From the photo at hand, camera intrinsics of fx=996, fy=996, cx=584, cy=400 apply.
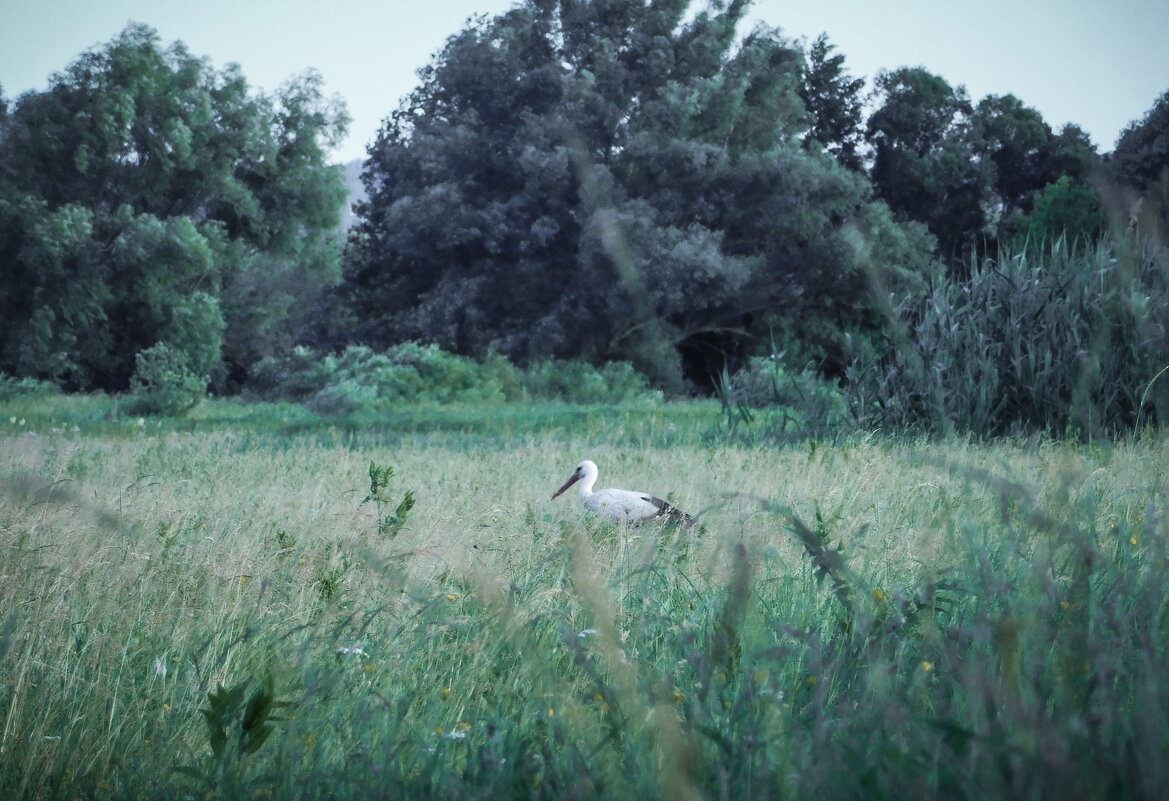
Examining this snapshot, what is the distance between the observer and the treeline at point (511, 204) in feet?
81.9

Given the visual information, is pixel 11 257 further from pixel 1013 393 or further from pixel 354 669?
pixel 354 669

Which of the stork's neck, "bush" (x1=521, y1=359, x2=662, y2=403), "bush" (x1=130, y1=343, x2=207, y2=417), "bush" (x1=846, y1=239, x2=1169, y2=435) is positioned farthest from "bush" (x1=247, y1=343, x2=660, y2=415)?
the stork's neck

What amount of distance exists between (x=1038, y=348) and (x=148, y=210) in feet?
89.4

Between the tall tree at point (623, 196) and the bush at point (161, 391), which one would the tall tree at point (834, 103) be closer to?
the tall tree at point (623, 196)

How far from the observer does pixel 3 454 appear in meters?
8.08

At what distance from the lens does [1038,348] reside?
349 inches

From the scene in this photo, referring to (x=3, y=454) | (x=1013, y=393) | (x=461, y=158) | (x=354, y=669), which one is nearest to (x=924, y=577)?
(x=354, y=669)

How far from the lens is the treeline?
2497 centimetres

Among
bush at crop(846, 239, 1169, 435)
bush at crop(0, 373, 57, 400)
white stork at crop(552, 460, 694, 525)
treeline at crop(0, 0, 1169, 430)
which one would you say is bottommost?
bush at crop(0, 373, 57, 400)

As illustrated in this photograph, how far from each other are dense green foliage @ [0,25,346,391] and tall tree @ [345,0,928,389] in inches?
151

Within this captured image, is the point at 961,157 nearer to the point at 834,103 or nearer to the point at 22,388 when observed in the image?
the point at 834,103

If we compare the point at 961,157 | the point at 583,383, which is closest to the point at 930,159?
the point at 961,157

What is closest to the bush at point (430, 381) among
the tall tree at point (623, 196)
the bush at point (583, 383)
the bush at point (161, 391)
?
the bush at point (583, 383)

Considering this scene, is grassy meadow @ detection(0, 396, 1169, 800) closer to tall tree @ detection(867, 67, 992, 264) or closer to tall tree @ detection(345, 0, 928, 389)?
tall tree @ detection(345, 0, 928, 389)
